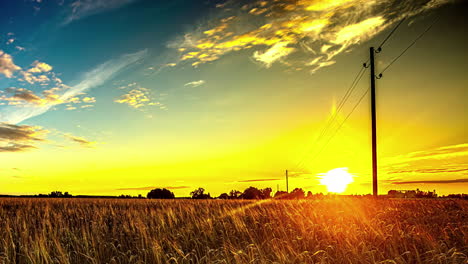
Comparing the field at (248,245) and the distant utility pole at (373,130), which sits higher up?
the distant utility pole at (373,130)

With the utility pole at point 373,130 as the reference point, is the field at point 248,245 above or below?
below

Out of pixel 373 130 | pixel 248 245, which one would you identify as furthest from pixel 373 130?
pixel 248 245

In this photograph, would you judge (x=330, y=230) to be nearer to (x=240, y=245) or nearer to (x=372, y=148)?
(x=240, y=245)

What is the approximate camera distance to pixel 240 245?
25.7 ft

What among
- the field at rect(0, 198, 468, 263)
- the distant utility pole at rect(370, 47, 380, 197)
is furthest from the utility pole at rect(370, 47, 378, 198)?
the field at rect(0, 198, 468, 263)

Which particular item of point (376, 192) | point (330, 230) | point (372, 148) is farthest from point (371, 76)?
point (330, 230)

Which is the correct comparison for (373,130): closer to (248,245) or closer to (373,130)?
(373,130)

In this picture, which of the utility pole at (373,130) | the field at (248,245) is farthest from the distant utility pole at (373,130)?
the field at (248,245)

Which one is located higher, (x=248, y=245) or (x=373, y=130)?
(x=373, y=130)

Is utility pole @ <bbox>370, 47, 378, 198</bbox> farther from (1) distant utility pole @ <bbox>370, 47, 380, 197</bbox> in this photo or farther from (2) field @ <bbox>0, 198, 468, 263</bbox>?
(2) field @ <bbox>0, 198, 468, 263</bbox>

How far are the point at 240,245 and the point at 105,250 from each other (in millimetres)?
3044

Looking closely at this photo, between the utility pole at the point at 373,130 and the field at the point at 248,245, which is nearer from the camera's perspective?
the field at the point at 248,245

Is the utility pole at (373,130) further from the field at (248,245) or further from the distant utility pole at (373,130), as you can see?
the field at (248,245)

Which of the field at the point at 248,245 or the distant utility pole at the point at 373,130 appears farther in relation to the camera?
the distant utility pole at the point at 373,130
